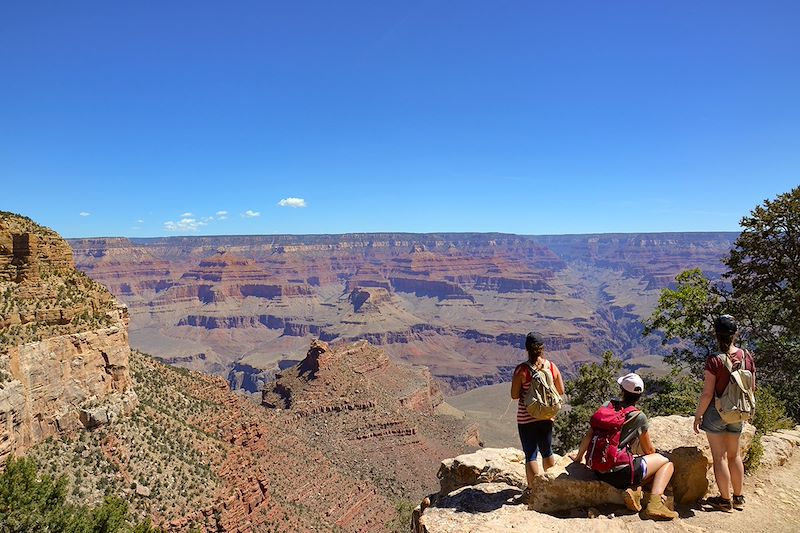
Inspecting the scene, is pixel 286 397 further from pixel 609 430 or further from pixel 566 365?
pixel 566 365

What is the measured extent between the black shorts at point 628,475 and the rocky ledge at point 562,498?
0.54 ft

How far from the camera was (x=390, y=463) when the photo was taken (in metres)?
48.5

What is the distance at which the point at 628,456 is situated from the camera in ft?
26.2

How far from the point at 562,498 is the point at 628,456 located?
1.31m

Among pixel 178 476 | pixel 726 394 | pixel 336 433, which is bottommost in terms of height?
pixel 336 433

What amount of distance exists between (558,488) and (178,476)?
21297 mm

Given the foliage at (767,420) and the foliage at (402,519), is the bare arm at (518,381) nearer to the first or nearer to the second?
the foliage at (767,420)

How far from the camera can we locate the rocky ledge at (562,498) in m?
7.91

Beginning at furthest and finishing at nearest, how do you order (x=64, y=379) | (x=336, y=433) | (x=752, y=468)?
(x=336, y=433) → (x=64, y=379) → (x=752, y=468)

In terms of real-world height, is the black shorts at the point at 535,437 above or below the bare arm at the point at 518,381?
below

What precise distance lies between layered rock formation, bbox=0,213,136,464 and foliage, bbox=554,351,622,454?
24.0m

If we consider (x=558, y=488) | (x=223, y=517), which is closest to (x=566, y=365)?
(x=223, y=517)

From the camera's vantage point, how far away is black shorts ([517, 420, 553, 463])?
891 cm

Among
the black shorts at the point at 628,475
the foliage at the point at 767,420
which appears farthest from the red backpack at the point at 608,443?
the foliage at the point at 767,420
